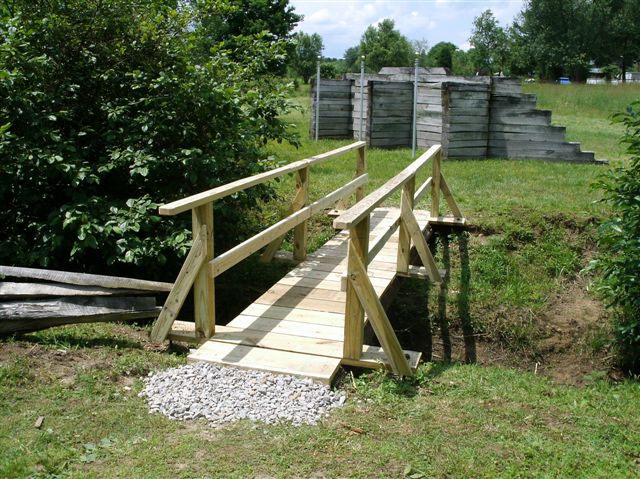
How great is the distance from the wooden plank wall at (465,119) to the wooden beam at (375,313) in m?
9.43

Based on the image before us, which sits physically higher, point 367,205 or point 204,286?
point 367,205

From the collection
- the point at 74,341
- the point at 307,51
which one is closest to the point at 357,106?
the point at 74,341

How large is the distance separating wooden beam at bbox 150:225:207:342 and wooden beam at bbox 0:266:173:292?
308mm

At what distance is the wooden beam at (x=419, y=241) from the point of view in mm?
6977

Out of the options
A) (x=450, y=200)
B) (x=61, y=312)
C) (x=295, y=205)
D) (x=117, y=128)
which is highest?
(x=117, y=128)

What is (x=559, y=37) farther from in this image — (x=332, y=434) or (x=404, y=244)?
(x=332, y=434)

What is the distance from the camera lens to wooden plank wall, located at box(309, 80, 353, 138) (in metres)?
17.0

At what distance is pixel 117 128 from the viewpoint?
7.34 metres

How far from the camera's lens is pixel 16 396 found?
442 centimetres

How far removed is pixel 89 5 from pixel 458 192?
5956 millimetres

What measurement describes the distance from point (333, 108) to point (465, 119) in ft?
13.7

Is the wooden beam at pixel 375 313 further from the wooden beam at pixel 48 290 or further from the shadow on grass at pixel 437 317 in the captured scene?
the shadow on grass at pixel 437 317

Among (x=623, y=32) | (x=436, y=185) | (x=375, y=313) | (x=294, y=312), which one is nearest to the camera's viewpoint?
(x=375, y=313)

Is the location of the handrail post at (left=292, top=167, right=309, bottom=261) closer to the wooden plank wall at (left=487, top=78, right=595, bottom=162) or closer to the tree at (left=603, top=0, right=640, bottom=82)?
the wooden plank wall at (left=487, top=78, right=595, bottom=162)
